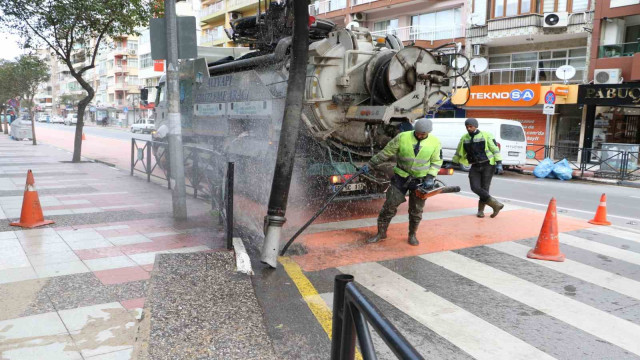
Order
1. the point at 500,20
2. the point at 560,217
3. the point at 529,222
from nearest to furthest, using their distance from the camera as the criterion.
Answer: the point at 529,222 < the point at 560,217 < the point at 500,20

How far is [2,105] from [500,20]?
3778 cm

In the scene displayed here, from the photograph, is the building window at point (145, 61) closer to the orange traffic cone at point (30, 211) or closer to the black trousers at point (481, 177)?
the orange traffic cone at point (30, 211)

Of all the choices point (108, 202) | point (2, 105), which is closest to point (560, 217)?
point (108, 202)

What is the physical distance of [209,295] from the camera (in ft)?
13.5

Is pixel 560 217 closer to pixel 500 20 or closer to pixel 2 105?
pixel 500 20

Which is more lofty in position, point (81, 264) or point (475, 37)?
point (475, 37)

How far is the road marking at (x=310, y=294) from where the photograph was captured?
3.82 m

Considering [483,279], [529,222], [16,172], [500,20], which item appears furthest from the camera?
[500,20]

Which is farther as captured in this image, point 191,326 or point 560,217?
point 560,217

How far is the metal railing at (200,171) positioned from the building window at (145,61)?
47.6m

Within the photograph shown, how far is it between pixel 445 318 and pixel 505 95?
2058 centimetres

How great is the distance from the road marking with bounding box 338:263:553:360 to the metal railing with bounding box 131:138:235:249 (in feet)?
5.38

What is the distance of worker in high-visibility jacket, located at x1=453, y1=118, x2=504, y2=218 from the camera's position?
7.76 meters

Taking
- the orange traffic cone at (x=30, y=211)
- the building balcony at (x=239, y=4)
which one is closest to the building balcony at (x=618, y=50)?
the orange traffic cone at (x=30, y=211)
